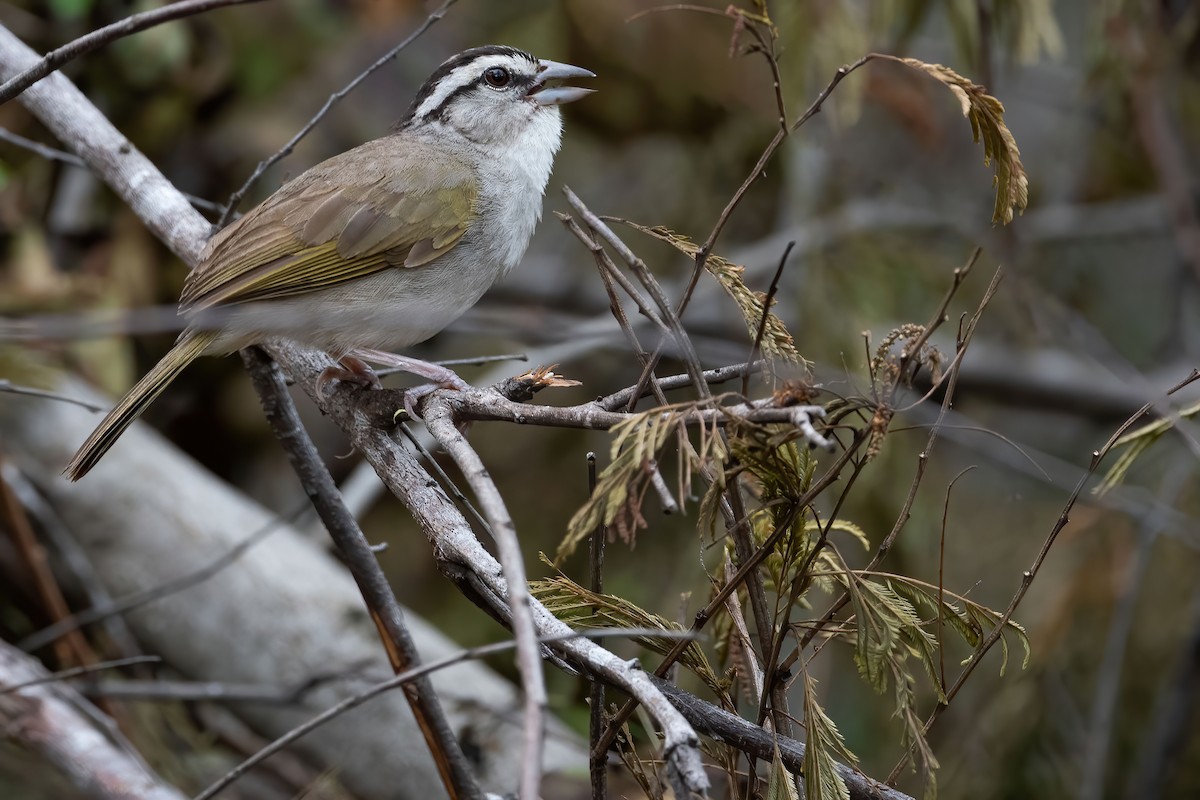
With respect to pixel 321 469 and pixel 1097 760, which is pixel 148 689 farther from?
pixel 1097 760

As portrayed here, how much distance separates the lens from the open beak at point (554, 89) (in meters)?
4.36

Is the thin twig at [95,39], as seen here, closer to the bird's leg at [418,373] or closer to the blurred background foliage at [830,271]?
the bird's leg at [418,373]

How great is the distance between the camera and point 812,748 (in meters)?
2.04

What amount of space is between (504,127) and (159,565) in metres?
2.54

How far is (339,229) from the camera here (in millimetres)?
3816

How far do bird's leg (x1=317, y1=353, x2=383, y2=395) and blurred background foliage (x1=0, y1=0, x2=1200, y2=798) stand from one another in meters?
1.81

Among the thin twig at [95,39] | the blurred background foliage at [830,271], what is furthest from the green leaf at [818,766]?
the blurred background foliage at [830,271]

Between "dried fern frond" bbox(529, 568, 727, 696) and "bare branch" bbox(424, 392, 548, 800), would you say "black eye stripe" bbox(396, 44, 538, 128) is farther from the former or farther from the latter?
"dried fern frond" bbox(529, 568, 727, 696)

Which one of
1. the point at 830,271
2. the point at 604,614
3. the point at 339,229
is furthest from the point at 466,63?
the point at 604,614

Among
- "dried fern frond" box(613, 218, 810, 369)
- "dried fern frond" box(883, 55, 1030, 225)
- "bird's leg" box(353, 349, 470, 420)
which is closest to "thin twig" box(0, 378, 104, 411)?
"bird's leg" box(353, 349, 470, 420)

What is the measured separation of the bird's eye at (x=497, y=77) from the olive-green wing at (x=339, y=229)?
540mm

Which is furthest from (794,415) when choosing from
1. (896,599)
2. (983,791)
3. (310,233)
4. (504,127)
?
(983,791)

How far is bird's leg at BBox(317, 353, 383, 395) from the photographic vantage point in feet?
11.4

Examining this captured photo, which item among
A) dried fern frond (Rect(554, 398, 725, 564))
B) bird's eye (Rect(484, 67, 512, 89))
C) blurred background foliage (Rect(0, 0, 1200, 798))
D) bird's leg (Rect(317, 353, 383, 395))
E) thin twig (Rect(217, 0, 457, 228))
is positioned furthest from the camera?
blurred background foliage (Rect(0, 0, 1200, 798))
